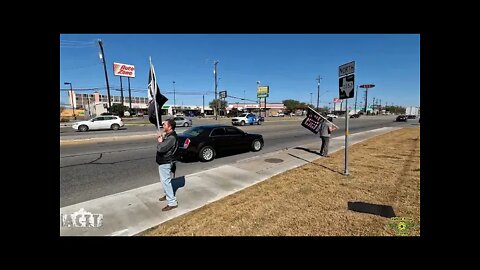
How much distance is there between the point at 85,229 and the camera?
3.54m

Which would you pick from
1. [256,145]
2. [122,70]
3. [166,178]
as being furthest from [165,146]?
[122,70]

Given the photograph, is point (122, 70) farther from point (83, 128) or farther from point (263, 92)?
point (263, 92)

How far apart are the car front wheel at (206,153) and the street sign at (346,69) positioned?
200 inches

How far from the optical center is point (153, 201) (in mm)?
4527

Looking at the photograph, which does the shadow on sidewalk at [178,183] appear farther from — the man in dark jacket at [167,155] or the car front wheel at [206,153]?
the car front wheel at [206,153]

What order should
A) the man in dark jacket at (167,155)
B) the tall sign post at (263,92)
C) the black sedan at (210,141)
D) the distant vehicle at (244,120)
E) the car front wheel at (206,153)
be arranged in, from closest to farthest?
the man in dark jacket at (167,155), the black sedan at (210,141), the car front wheel at (206,153), the distant vehicle at (244,120), the tall sign post at (263,92)

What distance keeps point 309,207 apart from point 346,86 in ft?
11.1

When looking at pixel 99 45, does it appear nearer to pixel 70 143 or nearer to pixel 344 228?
pixel 70 143

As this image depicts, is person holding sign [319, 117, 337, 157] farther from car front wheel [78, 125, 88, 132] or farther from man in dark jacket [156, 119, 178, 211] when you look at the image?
car front wheel [78, 125, 88, 132]

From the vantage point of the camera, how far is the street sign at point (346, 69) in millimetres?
5503

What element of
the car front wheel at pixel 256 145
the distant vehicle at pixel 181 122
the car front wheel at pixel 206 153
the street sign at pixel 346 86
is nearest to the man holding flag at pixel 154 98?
the car front wheel at pixel 206 153
